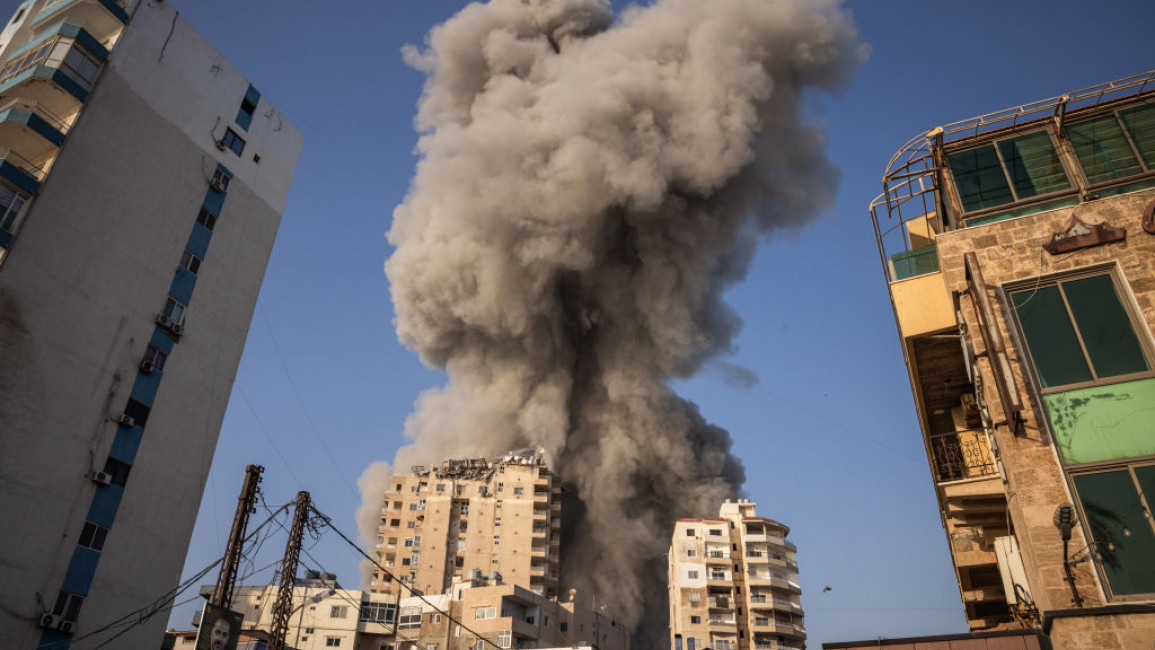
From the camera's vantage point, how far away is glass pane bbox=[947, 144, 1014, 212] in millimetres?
14124

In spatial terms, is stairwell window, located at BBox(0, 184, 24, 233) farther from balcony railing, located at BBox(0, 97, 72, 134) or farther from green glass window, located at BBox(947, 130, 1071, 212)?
green glass window, located at BBox(947, 130, 1071, 212)

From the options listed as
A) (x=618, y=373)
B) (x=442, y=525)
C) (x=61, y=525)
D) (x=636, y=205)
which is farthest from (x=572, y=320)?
(x=61, y=525)

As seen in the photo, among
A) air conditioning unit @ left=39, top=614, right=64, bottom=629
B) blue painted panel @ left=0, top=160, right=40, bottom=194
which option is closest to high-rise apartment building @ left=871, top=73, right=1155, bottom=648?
air conditioning unit @ left=39, top=614, right=64, bottom=629

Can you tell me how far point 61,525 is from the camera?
2389 cm

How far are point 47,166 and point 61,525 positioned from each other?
11816 millimetres

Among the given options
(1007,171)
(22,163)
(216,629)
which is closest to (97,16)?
(22,163)

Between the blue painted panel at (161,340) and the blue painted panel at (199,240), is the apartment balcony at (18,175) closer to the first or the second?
the blue painted panel at (199,240)

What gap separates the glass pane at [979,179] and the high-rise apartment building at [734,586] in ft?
142

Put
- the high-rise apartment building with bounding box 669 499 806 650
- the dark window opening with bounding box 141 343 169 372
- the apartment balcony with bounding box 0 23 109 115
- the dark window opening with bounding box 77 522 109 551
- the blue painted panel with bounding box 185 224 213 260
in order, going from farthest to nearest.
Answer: the high-rise apartment building with bounding box 669 499 806 650 → the blue painted panel with bounding box 185 224 213 260 → the dark window opening with bounding box 141 343 169 372 → the apartment balcony with bounding box 0 23 109 115 → the dark window opening with bounding box 77 522 109 551

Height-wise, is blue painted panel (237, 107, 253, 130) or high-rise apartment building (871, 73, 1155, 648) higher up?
blue painted panel (237, 107, 253, 130)

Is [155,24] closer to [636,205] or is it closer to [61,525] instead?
[61,525]

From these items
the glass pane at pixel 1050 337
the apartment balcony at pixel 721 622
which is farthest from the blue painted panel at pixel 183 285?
the apartment balcony at pixel 721 622

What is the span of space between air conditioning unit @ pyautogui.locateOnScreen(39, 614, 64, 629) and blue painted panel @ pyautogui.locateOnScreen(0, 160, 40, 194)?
42.0 feet

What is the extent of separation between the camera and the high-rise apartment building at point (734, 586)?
173 feet
